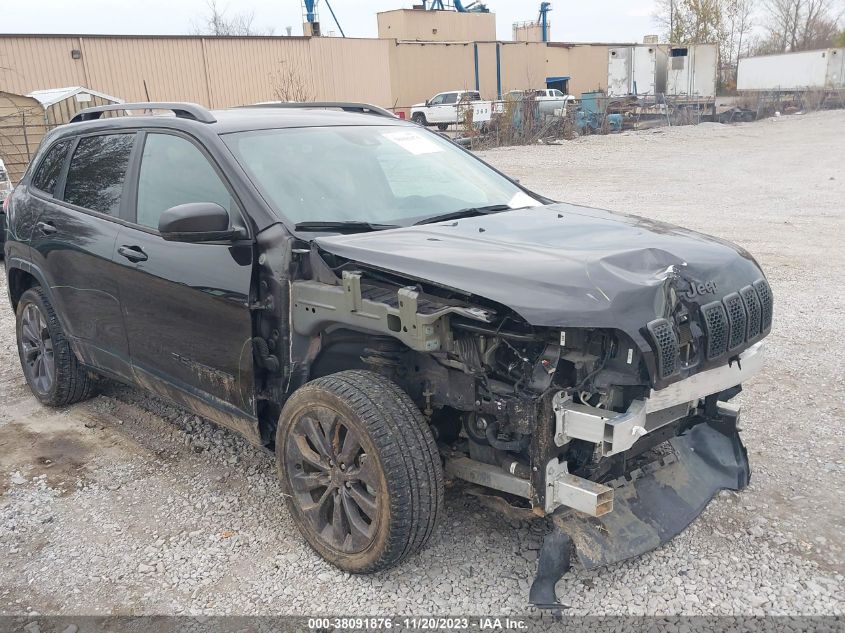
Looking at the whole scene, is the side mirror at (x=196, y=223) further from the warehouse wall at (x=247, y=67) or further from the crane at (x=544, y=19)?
the crane at (x=544, y=19)

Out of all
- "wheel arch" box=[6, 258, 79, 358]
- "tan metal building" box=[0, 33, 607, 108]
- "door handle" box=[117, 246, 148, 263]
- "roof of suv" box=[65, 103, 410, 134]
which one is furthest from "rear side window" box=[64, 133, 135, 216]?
"tan metal building" box=[0, 33, 607, 108]

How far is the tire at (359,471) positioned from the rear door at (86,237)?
5.32ft

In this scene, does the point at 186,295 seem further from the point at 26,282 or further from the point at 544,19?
the point at 544,19

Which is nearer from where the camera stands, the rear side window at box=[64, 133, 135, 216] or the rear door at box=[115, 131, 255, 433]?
the rear door at box=[115, 131, 255, 433]

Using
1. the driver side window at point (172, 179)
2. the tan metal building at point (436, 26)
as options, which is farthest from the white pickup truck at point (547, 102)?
the driver side window at point (172, 179)

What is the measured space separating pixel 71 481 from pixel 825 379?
4.92 meters

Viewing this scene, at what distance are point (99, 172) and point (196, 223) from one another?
5.37 feet

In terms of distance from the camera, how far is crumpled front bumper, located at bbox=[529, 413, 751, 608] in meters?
3.02

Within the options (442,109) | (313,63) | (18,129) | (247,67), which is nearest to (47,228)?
(18,129)

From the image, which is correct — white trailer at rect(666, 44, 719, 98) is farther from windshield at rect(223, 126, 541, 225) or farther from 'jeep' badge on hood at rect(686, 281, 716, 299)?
'jeep' badge on hood at rect(686, 281, 716, 299)

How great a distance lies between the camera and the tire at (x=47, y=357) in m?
5.14

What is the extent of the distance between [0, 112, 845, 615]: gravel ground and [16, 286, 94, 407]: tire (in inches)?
5.4

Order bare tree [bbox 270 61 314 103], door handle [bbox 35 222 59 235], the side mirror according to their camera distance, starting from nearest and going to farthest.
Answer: the side mirror, door handle [bbox 35 222 59 235], bare tree [bbox 270 61 314 103]

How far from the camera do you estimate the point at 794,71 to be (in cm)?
5269
